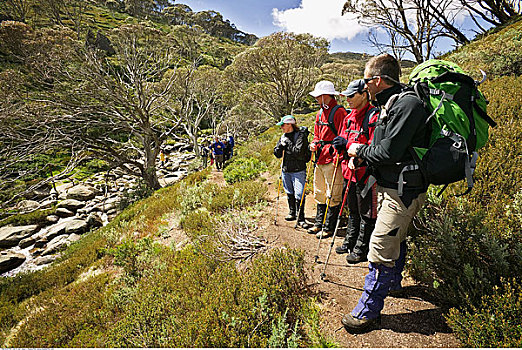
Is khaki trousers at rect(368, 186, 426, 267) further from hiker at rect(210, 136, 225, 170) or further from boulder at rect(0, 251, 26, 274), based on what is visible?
boulder at rect(0, 251, 26, 274)

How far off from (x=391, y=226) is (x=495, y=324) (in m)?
0.99

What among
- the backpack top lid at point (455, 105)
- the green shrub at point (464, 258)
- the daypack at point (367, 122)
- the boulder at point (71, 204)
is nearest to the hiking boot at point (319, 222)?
the green shrub at point (464, 258)

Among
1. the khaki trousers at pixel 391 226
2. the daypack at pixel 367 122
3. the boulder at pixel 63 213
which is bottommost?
the boulder at pixel 63 213

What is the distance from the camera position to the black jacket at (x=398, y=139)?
1812 millimetres

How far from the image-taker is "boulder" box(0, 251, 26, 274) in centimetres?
932

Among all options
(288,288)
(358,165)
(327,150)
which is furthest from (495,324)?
(327,150)

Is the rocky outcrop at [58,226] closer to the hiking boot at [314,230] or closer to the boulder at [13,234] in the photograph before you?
the boulder at [13,234]

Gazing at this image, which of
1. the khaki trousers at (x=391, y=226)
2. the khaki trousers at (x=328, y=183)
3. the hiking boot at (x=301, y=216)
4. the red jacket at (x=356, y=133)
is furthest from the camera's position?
the hiking boot at (x=301, y=216)

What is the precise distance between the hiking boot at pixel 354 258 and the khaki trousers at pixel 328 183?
0.89 m

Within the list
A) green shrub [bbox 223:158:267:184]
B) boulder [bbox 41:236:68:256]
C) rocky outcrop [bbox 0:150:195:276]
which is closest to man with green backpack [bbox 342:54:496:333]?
green shrub [bbox 223:158:267:184]

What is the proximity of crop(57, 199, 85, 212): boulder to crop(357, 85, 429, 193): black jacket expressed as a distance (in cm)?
1832

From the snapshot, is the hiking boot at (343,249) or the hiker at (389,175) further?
the hiking boot at (343,249)

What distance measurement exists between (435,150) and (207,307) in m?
2.65

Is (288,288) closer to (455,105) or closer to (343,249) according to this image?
(343,249)
